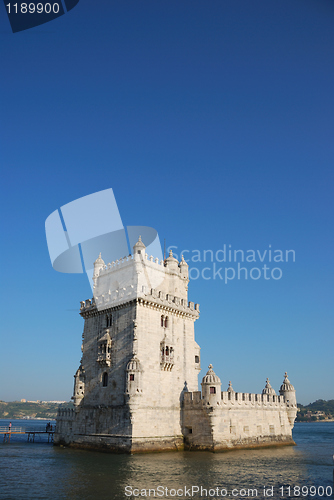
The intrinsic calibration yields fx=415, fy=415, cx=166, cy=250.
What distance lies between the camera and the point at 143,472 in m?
32.1

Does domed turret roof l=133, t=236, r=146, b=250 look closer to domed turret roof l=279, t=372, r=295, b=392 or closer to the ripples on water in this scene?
the ripples on water

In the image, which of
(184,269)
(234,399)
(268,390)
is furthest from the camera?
(268,390)

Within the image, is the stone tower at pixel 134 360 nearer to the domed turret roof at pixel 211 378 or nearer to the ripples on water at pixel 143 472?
the ripples on water at pixel 143 472

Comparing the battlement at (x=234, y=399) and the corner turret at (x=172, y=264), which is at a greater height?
the corner turret at (x=172, y=264)

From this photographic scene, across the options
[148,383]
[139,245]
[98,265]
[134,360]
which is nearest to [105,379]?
[148,383]

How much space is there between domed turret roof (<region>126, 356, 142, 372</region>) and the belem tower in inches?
4.2

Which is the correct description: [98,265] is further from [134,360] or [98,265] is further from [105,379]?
[134,360]

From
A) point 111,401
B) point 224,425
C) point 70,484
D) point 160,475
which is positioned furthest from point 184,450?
point 70,484

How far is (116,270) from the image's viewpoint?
51188mm

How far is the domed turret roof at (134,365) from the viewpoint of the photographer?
4262 centimetres

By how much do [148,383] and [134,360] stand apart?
10.5 ft

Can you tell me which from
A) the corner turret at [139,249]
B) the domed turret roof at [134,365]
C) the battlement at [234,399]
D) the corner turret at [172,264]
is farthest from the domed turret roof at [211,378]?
the corner turret at [139,249]

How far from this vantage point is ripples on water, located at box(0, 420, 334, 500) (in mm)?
27328

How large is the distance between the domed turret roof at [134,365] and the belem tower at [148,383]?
0.11 m
